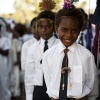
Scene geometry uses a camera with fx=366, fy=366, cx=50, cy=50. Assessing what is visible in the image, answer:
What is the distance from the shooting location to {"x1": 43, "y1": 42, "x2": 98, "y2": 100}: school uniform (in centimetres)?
414

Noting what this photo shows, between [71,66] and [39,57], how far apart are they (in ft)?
4.50

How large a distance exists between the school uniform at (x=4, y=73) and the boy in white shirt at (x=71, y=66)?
5.84m

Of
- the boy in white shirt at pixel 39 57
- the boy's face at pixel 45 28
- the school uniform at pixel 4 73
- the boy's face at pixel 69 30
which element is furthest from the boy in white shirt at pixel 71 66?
the school uniform at pixel 4 73

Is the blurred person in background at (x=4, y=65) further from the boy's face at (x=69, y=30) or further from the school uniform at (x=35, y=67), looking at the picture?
the boy's face at (x=69, y=30)

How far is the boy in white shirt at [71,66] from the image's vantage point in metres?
4.16

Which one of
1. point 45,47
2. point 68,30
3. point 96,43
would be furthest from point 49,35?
point 68,30

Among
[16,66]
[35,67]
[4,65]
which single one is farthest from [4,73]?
[35,67]

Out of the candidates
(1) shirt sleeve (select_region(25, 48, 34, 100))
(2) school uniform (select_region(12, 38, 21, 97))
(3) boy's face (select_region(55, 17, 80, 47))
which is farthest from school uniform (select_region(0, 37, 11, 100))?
(3) boy's face (select_region(55, 17, 80, 47))

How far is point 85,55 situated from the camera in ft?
13.9

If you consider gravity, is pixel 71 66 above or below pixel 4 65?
above

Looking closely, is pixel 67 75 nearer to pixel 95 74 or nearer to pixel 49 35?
pixel 95 74

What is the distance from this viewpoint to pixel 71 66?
4.22 m

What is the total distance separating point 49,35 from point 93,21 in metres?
0.95

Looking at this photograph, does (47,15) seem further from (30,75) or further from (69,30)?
(69,30)
